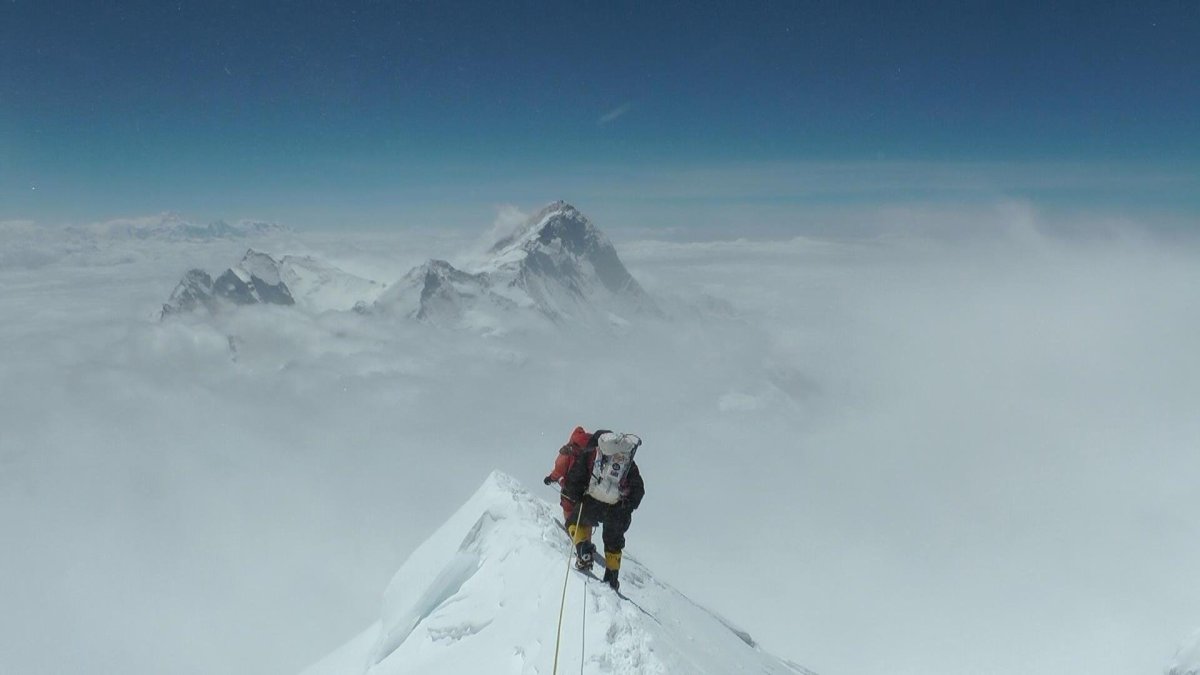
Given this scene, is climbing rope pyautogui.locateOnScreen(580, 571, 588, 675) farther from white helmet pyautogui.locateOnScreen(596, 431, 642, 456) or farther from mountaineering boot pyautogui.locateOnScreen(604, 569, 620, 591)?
white helmet pyautogui.locateOnScreen(596, 431, 642, 456)

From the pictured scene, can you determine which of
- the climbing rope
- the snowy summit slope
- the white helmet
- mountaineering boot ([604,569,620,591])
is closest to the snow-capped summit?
the snowy summit slope

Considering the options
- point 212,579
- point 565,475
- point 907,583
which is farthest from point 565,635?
point 212,579

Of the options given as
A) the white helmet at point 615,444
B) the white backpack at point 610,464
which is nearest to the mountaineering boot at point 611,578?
the white backpack at point 610,464

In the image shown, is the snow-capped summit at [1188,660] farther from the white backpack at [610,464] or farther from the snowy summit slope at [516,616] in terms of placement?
the white backpack at [610,464]

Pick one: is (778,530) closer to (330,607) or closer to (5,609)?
(330,607)

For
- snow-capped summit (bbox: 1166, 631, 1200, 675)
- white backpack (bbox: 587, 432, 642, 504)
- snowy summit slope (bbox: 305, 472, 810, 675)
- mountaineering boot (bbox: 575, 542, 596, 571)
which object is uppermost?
white backpack (bbox: 587, 432, 642, 504)

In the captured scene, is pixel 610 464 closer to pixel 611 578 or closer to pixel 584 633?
pixel 611 578
